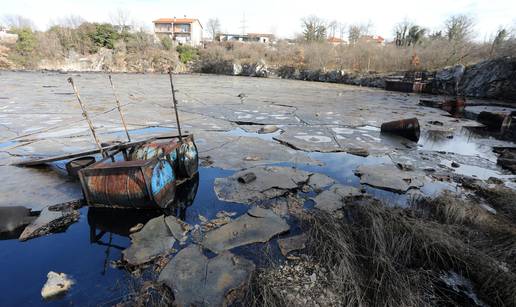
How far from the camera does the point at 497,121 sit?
11.3 m

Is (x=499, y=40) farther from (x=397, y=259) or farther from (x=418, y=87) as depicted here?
(x=397, y=259)

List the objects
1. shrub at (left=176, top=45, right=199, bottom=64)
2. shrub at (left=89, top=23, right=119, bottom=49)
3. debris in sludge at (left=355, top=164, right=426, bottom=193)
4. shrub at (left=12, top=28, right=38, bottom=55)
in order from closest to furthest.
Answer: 1. debris in sludge at (left=355, top=164, right=426, bottom=193)
2. shrub at (left=12, top=28, right=38, bottom=55)
3. shrub at (left=89, top=23, right=119, bottom=49)
4. shrub at (left=176, top=45, right=199, bottom=64)

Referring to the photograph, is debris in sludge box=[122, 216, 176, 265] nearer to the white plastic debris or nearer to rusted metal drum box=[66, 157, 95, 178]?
the white plastic debris

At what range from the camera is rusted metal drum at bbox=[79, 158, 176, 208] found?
386 cm

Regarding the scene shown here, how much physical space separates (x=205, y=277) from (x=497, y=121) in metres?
13.9

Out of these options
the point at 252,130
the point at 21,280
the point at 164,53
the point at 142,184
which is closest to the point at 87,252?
the point at 21,280

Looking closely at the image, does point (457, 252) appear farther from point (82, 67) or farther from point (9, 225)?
point (82, 67)

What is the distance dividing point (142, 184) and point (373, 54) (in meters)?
37.3

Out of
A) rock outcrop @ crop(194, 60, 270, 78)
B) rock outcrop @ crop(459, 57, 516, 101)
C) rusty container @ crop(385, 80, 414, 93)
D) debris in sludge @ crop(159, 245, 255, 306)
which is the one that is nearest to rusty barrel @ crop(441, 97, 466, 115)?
rock outcrop @ crop(459, 57, 516, 101)

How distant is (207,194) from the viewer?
4.93 m

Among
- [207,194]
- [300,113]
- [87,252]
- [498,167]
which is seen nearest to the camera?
[87,252]

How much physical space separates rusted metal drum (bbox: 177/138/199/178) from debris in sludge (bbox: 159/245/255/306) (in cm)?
209

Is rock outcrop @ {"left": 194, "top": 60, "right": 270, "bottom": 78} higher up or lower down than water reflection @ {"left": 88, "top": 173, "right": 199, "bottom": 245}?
higher up

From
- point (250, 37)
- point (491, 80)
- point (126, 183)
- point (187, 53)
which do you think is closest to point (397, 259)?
point (126, 183)
